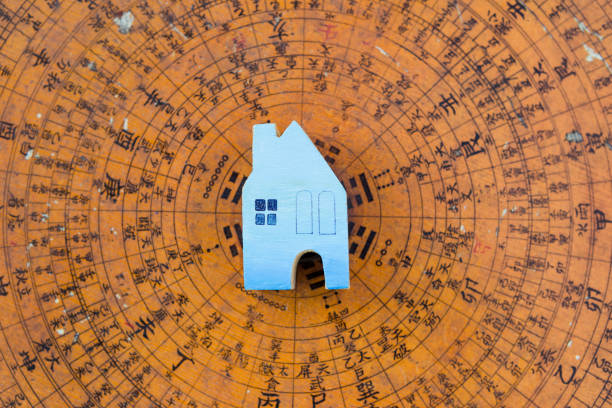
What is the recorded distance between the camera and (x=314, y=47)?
4.55 meters

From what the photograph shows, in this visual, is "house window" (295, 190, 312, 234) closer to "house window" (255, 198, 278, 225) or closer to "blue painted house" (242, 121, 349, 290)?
"blue painted house" (242, 121, 349, 290)

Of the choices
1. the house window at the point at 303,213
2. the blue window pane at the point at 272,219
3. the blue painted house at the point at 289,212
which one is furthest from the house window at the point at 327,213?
the blue window pane at the point at 272,219

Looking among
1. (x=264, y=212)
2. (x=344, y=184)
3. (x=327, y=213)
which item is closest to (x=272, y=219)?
(x=264, y=212)

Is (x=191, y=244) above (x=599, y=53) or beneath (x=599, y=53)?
beneath

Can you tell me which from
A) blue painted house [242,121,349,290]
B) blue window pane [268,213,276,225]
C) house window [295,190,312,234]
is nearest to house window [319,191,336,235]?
blue painted house [242,121,349,290]

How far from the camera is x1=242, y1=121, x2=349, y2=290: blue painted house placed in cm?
408

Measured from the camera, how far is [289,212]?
4.11 m

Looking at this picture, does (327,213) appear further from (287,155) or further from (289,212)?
(287,155)

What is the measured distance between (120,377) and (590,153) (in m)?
5.28

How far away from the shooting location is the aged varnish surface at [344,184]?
173 inches

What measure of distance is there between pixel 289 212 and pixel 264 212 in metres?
0.24

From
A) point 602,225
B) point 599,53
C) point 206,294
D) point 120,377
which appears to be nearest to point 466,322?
point 602,225

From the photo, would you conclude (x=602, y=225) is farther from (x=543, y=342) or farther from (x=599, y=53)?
(x=599, y=53)

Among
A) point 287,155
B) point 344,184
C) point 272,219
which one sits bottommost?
point 272,219
